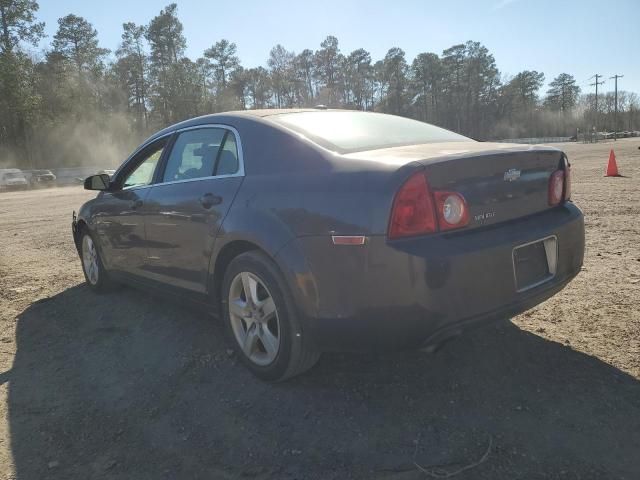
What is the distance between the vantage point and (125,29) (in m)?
61.3

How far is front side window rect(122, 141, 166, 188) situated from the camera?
13.5ft

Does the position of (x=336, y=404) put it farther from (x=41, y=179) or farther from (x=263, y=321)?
(x=41, y=179)

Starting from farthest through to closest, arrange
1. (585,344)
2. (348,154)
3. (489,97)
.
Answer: (489,97) → (585,344) → (348,154)

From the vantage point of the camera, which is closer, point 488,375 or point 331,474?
point 331,474

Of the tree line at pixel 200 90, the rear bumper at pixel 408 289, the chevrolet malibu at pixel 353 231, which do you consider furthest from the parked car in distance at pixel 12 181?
the rear bumper at pixel 408 289

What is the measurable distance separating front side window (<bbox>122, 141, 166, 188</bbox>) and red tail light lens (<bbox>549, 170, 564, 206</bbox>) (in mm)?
2858

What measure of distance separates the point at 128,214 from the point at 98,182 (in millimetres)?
830

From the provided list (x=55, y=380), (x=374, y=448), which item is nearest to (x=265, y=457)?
(x=374, y=448)

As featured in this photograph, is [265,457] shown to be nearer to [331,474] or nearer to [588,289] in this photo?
[331,474]

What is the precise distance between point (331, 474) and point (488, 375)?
1.18m

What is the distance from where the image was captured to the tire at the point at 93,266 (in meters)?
5.00

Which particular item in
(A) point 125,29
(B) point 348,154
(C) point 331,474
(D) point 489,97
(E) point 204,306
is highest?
(A) point 125,29

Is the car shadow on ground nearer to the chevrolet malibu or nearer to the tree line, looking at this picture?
the chevrolet malibu

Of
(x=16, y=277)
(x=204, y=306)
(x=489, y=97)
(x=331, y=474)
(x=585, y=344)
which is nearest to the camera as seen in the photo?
(x=331, y=474)
